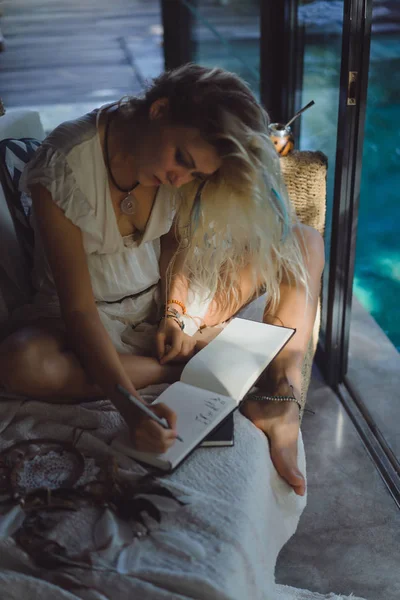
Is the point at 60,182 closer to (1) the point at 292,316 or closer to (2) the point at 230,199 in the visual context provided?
(2) the point at 230,199

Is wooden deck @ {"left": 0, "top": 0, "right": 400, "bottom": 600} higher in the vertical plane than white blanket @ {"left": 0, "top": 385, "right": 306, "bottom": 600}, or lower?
lower

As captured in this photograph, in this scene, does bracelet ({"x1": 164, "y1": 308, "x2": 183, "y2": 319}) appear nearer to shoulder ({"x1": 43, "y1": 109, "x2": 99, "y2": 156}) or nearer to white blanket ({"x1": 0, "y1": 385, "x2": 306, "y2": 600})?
white blanket ({"x1": 0, "y1": 385, "x2": 306, "y2": 600})

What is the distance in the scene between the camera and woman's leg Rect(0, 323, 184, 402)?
114 centimetres

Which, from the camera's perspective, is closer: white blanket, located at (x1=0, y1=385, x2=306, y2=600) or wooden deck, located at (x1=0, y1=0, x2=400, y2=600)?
white blanket, located at (x1=0, y1=385, x2=306, y2=600)

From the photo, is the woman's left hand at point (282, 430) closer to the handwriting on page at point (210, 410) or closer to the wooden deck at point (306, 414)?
the handwriting on page at point (210, 410)

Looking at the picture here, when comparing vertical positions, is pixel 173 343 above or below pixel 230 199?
below

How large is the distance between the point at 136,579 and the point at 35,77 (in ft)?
16.0

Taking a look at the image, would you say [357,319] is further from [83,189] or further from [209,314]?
[83,189]

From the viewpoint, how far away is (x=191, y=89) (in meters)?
1.06

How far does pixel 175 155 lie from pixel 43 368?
0.44 m

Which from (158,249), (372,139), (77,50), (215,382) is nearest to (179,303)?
(158,249)

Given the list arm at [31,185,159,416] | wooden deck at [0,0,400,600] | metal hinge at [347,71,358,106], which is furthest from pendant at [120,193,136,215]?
wooden deck at [0,0,400,600]

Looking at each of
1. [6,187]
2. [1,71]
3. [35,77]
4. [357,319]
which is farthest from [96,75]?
[6,187]

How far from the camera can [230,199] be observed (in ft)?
3.80
